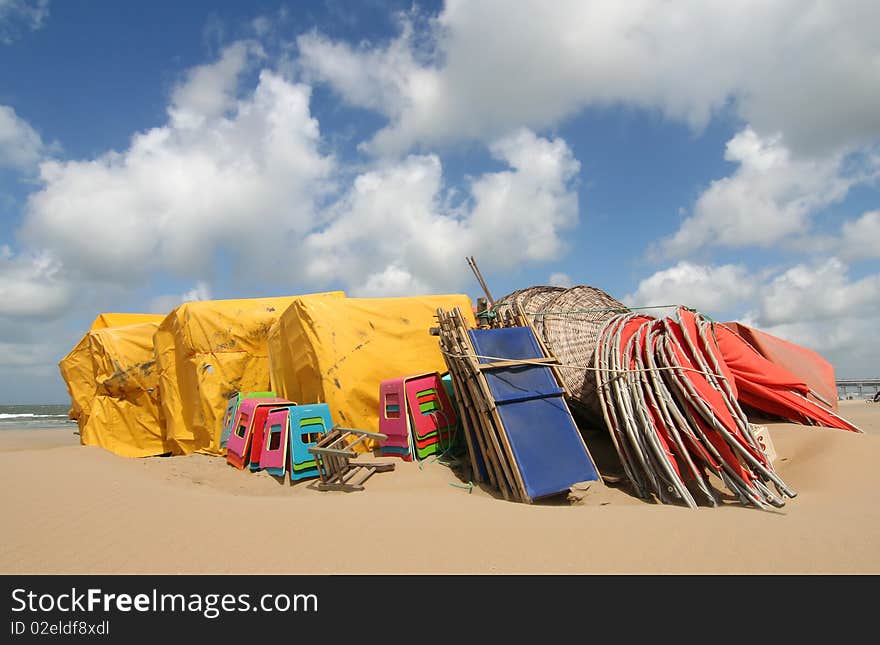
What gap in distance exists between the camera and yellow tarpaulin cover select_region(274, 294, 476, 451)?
21.6 feet

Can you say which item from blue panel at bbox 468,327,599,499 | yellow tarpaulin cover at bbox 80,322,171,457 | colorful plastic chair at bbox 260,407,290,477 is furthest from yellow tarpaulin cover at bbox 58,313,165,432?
blue panel at bbox 468,327,599,499

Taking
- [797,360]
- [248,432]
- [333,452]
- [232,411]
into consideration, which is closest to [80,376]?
[232,411]

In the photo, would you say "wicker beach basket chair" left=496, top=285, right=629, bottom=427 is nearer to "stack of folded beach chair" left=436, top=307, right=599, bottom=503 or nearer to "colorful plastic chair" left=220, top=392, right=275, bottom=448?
"stack of folded beach chair" left=436, top=307, right=599, bottom=503

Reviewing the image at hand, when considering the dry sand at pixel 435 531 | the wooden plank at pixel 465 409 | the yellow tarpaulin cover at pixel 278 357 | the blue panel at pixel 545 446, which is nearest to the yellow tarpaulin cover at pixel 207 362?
the yellow tarpaulin cover at pixel 278 357

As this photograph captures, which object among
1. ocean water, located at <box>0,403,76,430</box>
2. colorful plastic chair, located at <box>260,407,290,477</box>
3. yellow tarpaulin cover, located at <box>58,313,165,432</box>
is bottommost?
colorful plastic chair, located at <box>260,407,290,477</box>

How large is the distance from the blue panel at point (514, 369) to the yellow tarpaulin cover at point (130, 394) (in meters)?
7.63

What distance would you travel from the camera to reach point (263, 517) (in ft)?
11.2

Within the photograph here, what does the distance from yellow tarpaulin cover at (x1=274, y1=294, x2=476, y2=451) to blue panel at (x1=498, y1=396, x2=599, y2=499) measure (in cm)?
227

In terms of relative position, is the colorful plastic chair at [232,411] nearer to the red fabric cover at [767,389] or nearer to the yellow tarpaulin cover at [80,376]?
the yellow tarpaulin cover at [80,376]

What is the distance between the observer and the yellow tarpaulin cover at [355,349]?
6.58 m

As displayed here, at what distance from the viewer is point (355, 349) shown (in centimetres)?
682

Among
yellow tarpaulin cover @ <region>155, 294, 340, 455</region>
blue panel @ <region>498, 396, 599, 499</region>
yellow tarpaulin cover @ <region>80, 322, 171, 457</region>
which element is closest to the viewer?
blue panel @ <region>498, 396, 599, 499</region>
